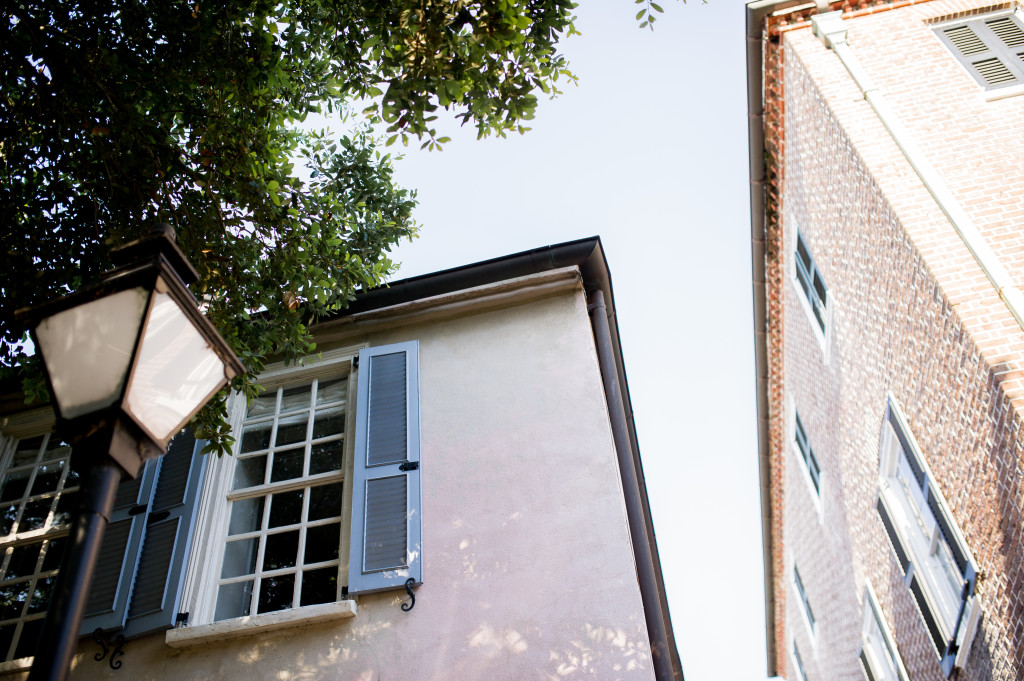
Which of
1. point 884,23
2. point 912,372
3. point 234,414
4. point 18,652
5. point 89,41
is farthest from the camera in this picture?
point 884,23

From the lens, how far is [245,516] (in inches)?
251

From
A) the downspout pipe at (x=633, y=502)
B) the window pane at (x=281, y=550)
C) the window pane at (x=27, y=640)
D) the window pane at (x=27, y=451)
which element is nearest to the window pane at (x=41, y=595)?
the window pane at (x=27, y=640)

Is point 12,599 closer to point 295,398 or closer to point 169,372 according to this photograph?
point 295,398

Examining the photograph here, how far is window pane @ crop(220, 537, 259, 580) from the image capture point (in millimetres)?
6039

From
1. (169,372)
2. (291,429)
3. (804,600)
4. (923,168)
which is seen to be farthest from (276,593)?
(804,600)

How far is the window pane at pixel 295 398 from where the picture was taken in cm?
700

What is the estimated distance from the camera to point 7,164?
18.6 ft

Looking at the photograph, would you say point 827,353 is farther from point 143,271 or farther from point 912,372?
point 143,271

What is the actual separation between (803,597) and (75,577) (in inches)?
598

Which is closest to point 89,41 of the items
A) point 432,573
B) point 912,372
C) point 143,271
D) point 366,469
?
point 366,469

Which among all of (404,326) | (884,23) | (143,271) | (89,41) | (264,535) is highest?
(884,23)

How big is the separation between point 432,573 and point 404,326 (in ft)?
8.24

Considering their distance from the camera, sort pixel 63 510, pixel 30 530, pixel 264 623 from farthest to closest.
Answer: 1. pixel 63 510
2. pixel 30 530
3. pixel 264 623

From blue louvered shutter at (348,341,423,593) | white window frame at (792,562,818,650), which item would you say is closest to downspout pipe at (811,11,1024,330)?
blue louvered shutter at (348,341,423,593)
